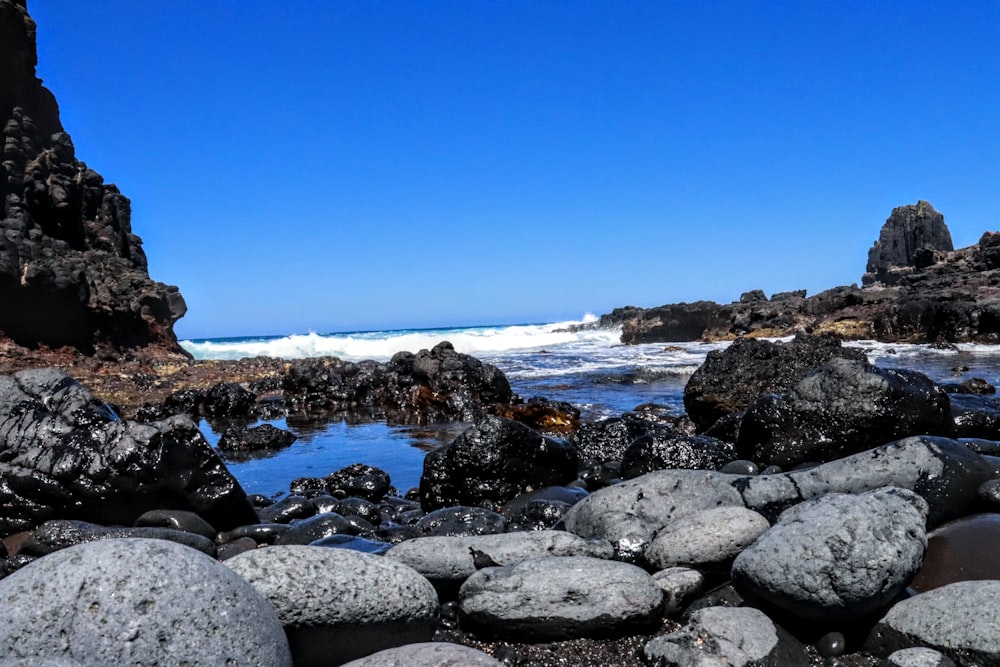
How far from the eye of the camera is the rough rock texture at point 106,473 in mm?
6633

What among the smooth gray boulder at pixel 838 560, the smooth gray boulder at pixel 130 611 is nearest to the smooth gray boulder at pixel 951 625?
the smooth gray boulder at pixel 838 560

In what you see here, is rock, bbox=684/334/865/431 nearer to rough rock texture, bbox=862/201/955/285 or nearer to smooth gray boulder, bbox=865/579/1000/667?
smooth gray boulder, bbox=865/579/1000/667

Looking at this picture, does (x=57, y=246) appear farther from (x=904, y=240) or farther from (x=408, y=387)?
(x=904, y=240)

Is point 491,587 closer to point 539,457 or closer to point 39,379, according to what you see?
point 539,457

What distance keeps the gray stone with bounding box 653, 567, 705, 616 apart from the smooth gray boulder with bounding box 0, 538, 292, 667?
7.96 feet

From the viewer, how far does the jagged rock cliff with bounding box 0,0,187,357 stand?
2384 cm

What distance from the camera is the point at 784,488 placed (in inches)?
230

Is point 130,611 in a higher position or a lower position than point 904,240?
lower

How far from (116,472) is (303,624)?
393cm

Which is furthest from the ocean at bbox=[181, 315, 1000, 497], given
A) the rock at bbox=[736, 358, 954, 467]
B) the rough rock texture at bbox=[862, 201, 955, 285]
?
the rough rock texture at bbox=[862, 201, 955, 285]

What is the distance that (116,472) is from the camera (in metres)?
6.66

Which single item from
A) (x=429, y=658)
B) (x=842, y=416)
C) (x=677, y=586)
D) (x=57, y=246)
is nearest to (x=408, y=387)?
(x=842, y=416)

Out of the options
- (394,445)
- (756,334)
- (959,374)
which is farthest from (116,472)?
(756,334)

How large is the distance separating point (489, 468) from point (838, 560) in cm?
475
